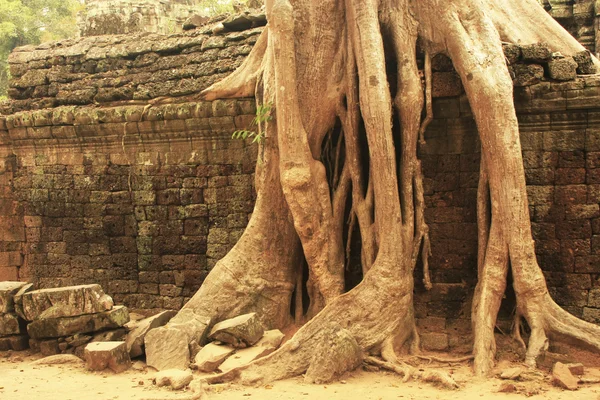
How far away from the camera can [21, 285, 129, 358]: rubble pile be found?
480 cm

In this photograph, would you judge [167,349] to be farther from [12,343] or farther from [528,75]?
[528,75]

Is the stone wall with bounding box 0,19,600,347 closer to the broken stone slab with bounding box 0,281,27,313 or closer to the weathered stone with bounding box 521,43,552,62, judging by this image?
the weathered stone with bounding box 521,43,552,62

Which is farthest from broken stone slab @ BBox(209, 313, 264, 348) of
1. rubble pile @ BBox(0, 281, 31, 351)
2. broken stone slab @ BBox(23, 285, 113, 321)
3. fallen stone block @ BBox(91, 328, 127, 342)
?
rubble pile @ BBox(0, 281, 31, 351)

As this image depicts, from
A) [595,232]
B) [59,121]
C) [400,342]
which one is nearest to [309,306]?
[400,342]

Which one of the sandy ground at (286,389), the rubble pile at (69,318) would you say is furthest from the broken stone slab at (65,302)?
the sandy ground at (286,389)

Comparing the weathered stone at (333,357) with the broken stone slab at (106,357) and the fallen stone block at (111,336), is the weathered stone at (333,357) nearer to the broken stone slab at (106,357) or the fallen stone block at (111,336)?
the broken stone slab at (106,357)

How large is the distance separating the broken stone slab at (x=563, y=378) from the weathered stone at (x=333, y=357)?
1.21 metres

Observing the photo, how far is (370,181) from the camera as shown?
15.5 ft

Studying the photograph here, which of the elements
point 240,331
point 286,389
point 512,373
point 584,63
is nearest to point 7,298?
point 240,331

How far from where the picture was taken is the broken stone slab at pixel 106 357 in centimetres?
447

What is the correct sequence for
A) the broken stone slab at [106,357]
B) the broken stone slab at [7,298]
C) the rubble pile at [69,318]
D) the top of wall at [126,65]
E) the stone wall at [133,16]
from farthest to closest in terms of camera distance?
the stone wall at [133,16] → the top of wall at [126,65] → the broken stone slab at [7,298] → the rubble pile at [69,318] → the broken stone slab at [106,357]

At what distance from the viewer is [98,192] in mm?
6574

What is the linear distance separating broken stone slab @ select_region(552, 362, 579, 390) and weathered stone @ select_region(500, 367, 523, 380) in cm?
20

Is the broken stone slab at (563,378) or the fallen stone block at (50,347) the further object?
the fallen stone block at (50,347)
